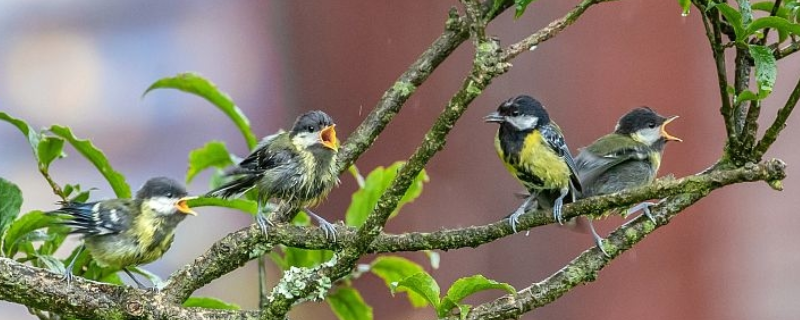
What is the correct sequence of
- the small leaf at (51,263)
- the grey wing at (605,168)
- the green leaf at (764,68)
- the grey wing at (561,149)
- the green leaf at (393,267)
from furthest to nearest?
the grey wing at (605,168), the green leaf at (393,267), the grey wing at (561,149), the small leaf at (51,263), the green leaf at (764,68)

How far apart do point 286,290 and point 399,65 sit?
2.72 metres

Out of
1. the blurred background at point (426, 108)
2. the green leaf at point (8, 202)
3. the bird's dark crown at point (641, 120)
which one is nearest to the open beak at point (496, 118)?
the bird's dark crown at point (641, 120)

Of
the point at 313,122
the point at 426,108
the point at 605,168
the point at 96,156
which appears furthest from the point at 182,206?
the point at 426,108

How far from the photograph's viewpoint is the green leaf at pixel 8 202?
1688mm

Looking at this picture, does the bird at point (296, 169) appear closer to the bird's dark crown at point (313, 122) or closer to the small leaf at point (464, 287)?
the bird's dark crown at point (313, 122)

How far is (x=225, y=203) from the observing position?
1.73 m

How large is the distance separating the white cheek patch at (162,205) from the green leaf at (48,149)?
0.20m

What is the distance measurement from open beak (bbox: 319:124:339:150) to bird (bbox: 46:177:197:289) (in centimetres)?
28

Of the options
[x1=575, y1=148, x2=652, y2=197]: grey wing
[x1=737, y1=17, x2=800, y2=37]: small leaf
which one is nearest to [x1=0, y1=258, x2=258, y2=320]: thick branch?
[x1=737, y1=17, x2=800, y2=37]: small leaf

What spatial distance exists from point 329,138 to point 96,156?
1.41 ft

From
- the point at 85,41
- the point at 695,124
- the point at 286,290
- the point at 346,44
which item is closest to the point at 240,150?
the point at 346,44

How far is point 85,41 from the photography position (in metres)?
4.88

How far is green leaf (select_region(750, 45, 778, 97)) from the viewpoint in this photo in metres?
1.23

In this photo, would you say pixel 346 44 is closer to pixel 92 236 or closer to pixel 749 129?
pixel 92 236
